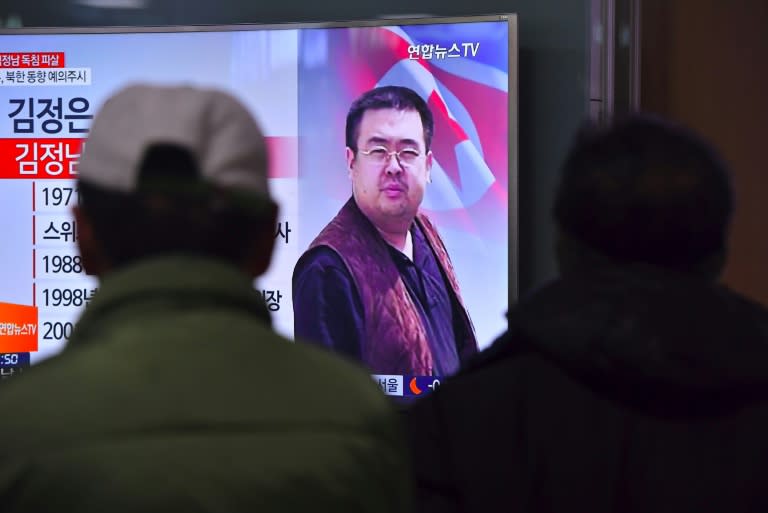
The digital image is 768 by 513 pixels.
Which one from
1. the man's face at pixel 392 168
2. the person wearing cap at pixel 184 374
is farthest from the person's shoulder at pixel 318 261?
the person wearing cap at pixel 184 374

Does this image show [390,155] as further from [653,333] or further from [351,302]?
[653,333]

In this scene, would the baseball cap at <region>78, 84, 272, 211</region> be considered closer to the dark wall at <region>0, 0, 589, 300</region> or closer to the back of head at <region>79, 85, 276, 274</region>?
the back of head at <region>79, 85, 276, 274</region>

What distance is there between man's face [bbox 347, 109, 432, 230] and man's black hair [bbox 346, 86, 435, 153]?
1 centimetres

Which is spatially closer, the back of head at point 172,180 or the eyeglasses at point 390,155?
the back of head at point 172,180

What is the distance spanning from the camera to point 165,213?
1038 mm

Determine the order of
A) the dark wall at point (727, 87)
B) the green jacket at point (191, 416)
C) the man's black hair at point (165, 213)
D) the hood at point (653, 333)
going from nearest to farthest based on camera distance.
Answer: the green jacket at point (191, 416)
the man's black hair at point (165, 213)
the hood at point (653, 333)
the dark wall at point (727, 87)

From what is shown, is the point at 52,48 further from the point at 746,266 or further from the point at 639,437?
the point at 639,437

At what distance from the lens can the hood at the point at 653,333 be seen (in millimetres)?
1336

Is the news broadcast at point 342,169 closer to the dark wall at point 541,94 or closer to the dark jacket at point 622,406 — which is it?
the dark wall at point 541,94

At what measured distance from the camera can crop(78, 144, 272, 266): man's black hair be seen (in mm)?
1037

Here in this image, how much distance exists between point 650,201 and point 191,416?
66cm

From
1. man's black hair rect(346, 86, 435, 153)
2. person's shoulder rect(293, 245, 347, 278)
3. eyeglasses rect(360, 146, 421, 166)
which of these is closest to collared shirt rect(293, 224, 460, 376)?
person's shoulder rect(293, 245, 347, 278)

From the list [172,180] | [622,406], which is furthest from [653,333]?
[172,180]

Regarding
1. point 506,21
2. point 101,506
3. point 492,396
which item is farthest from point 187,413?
point 506,21
